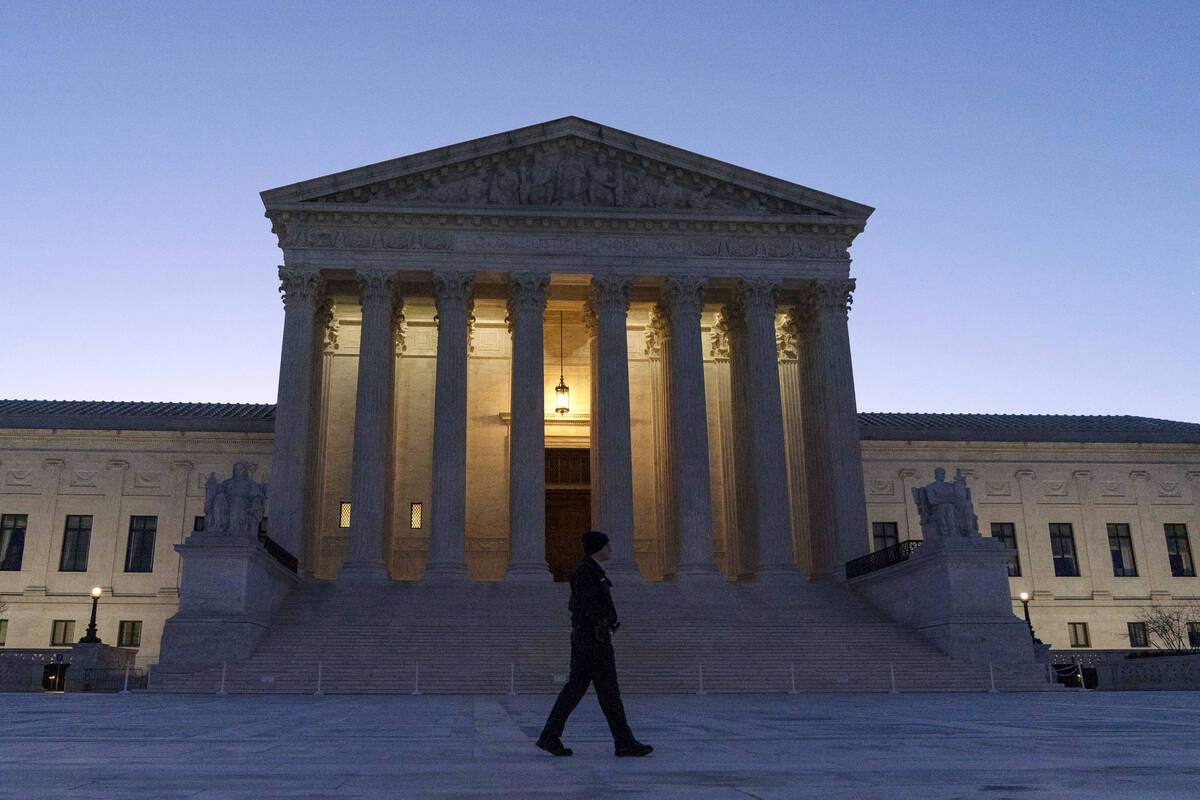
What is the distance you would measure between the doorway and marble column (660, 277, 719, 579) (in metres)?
7.44

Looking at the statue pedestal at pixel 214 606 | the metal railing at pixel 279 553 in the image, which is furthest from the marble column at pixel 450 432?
the statue pedestal at pixel 214 606

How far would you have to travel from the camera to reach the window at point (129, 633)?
4150 centimetres

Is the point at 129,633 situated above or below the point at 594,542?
below

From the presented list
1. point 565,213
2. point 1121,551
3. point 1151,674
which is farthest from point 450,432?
point 1121,551

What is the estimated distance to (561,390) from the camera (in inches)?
1705

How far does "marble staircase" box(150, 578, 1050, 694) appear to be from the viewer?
82.5ft

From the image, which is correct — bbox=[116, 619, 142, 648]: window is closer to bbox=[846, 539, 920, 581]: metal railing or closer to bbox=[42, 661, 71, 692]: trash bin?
bbox=[42, 661, 71, 692]: trash bin

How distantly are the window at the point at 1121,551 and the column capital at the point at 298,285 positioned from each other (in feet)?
127

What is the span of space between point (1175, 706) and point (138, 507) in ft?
133

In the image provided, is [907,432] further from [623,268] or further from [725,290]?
[623,268]

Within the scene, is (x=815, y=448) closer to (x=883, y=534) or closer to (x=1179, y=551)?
(x=883, y=534)

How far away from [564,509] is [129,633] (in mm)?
19364

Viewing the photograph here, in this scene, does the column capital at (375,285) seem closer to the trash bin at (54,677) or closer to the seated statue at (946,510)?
the trash bin at (54,677)

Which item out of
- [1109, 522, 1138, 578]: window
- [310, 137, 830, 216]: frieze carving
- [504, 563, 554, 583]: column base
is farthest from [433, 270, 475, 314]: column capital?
[1109, 522, 1138, 578]: window
